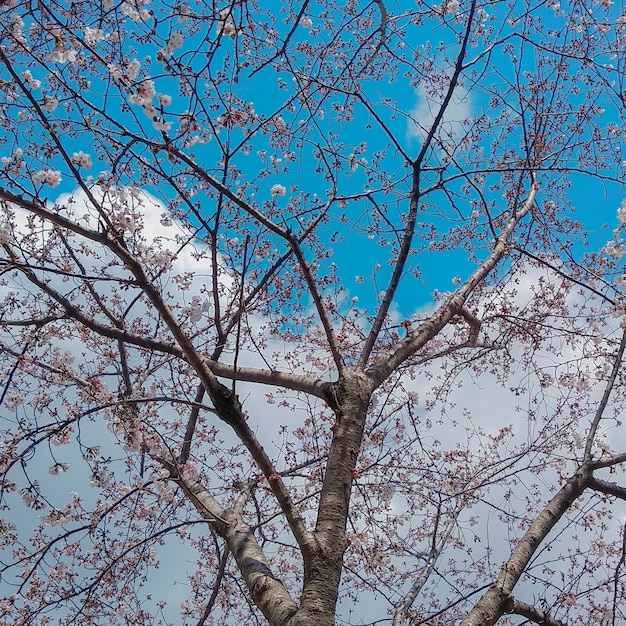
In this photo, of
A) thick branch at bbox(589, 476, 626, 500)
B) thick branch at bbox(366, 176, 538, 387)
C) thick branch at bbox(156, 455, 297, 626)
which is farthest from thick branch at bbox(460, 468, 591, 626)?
thick branch at bbox(366, 176, 538, 387)

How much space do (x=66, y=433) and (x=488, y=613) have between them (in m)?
2.73

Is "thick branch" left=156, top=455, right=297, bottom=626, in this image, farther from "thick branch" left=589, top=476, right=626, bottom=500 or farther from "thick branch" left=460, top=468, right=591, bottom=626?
"thick branch" left=589, top=476, right=626, bottom=500

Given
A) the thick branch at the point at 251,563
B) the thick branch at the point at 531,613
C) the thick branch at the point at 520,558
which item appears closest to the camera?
the thick branch at the point at 251,563

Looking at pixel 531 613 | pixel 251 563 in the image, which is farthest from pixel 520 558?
pixel 251 563

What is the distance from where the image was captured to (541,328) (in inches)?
228

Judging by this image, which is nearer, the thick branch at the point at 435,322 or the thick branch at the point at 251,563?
the thick branch at the point at 251,563

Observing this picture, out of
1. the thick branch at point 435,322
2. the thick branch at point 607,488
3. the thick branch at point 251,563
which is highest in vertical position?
the thick branch at point 435,322

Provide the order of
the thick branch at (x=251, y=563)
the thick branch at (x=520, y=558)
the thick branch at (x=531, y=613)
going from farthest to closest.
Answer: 1. the thick branch at (x=531, y=613)
2. the thick branch at (x=520, y=558)
3. the thick branch at (x=251, y=563)

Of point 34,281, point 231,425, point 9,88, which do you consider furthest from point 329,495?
point 9,88

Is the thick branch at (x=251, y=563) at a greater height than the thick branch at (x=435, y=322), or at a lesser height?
lesser

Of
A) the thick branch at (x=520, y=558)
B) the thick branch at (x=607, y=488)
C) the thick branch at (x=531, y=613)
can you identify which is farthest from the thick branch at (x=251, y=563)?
the thick branch at (x=607, y=488)

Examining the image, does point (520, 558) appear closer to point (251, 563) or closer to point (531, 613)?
point (531, 613)

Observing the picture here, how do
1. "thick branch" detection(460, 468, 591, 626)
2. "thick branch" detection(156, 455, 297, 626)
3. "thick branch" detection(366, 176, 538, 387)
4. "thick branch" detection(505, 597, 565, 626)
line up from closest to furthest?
"thick branch" detection(156, 455, 297, 626) < "thick branch" detection(460, 468, 591, 626) < "thick branch" detection(505, 597, 565, 626) < "thick branch" detection(366, 176, 538, 387)

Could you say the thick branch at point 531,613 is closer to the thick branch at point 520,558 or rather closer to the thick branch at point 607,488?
the thick branch at point 520,558
